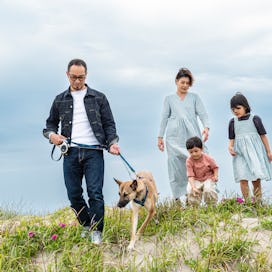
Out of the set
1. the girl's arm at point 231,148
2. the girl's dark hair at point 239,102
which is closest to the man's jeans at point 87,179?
the girl's arm at point 231,148

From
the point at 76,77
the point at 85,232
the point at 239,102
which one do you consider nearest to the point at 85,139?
the point at 76,77

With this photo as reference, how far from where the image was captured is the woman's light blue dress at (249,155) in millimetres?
8375

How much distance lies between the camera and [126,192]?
6219mm

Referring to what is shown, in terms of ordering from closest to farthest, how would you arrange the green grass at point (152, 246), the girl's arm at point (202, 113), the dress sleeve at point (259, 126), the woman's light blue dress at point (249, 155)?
1. the green grass at point (152, 246)
2. the woman's light blue dress at point (249, 155)
3. the dress sleeve at point (259, 126)
4. the girl's arm at point (202, 113)

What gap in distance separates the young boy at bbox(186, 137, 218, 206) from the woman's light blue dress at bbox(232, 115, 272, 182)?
77 centimetres

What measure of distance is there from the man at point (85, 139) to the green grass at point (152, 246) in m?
0.33

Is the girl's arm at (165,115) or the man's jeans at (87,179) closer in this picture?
the man's jeans at (87,179)

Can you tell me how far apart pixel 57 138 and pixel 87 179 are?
728 millimetres

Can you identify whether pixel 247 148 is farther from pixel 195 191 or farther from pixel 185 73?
pixel 185 73

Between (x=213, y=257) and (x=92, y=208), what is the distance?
1.74 meters

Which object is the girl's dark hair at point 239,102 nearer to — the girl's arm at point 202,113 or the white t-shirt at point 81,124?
the girl's arm at point 202,113

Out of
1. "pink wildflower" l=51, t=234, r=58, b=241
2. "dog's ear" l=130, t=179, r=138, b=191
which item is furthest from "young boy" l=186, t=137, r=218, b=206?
"pink wildflower" l=51, t=234, r=58, b=241

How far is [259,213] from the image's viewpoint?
756 centimetres

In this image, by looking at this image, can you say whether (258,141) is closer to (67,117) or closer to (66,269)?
(67,117)
